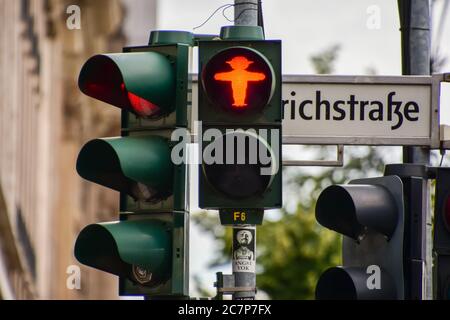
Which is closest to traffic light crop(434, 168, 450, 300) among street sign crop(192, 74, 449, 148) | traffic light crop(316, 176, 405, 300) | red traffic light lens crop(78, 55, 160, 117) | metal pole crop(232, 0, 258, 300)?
traffic light crop(316, 176, 405, 300)

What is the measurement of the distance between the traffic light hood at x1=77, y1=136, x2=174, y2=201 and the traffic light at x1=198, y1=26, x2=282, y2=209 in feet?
0.99

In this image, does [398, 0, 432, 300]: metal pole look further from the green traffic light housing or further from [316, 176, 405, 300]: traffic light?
the green traffic light housing

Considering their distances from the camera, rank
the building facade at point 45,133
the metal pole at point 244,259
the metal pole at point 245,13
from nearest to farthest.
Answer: the metal pole at point 244,259, the metal pole at point 245,13, the building facade at point 45,133

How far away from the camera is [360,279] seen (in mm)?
9188

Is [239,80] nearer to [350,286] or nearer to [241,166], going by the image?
[241,166]

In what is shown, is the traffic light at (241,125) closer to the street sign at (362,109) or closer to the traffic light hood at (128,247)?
the traffic light hood at (128,247)

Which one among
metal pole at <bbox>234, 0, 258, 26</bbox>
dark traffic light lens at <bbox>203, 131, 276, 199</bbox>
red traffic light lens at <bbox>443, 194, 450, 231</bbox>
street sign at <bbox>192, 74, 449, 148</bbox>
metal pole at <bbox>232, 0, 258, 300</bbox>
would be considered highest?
metal pole at <bbox>234, 0, 258, 26</bbox>

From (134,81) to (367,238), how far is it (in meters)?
1.67

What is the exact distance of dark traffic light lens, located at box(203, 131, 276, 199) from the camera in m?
8.51

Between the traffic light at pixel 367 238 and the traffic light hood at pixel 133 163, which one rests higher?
the traffic light hood at pixel 133 163

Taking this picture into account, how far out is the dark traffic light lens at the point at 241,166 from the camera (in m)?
8.51

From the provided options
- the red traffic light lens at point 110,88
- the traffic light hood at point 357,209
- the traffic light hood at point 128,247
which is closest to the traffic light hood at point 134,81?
the red traffic light lens at point 110,88

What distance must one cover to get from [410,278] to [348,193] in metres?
0.59
